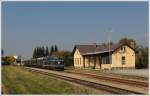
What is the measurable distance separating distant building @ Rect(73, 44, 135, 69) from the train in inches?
55.6

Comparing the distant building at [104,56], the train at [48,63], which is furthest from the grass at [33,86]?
the train at [48,63]

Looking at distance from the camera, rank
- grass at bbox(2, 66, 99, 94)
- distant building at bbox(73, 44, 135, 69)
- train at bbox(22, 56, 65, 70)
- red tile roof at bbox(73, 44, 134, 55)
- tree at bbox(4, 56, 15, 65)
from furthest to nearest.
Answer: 1. train at bbox(22, 56, 65, 70)
2. distant building at bbox(73, 44, 135, 69)
3. red tile roof at bbox(73, 44, 134, 55)
4. tree at bbox(4, 56, 15, 65)
5. grass at bbox(2, 66, 99, 94)

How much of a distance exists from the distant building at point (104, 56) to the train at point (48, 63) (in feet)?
4.63

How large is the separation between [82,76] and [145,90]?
647 cm

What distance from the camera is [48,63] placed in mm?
25953

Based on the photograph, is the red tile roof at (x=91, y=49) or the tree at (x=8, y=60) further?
the red tile roof at (x=91, y=49)

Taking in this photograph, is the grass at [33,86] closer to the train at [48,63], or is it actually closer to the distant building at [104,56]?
the distant building at [104,56]

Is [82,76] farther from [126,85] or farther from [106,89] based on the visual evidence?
[106,89]

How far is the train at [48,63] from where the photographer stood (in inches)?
900

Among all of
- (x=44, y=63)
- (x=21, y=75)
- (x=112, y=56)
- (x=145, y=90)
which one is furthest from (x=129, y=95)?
(x=44, y=63)

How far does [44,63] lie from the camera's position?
87.9 feet

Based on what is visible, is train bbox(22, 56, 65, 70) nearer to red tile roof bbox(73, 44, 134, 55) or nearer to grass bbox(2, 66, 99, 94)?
red tile roof bbox(73, 44, 134, 55)

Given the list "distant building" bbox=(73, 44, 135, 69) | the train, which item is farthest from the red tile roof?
the train

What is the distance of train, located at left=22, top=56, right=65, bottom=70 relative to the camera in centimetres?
2286
